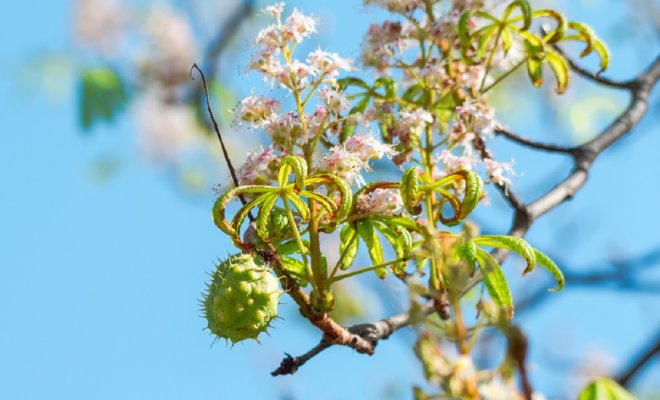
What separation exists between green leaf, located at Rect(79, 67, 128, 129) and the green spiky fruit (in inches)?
179

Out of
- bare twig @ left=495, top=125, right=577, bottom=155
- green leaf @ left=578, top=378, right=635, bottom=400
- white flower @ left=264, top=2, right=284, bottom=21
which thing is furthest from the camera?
bare twig @ left=495, top=125, right=577, bottom=155

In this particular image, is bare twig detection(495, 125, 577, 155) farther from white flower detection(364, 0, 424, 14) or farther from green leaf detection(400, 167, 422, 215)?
green leaf detection(400, 167, 422, 215)

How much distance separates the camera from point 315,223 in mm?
2369

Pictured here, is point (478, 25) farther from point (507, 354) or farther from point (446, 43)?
point (507, 354)

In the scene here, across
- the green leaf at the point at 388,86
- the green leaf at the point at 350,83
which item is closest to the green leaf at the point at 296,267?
the green leaf at the point at 350,83

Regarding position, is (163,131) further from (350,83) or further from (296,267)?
(296,267)

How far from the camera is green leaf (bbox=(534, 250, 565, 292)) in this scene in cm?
236

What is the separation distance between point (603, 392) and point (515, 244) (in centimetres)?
95

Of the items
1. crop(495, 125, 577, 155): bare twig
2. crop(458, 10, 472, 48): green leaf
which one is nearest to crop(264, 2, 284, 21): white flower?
crop(458, 10, 472, 48): green leaf

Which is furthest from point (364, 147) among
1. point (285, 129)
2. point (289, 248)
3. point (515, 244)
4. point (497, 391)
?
point (497, 391)

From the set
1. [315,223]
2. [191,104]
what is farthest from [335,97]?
[191,104]

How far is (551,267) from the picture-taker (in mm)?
2373

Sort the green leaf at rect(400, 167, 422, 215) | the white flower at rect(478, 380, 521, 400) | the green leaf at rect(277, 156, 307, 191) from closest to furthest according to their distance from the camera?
the white flower at rect(478, 380, 521, 400)
the green leaf at rect(277, 156, 307, 191)
the green leaf at rect(400, 167, 422, 215)

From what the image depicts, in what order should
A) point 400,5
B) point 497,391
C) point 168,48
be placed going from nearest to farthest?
point 497,391 → point 400,5 → point 168,48
